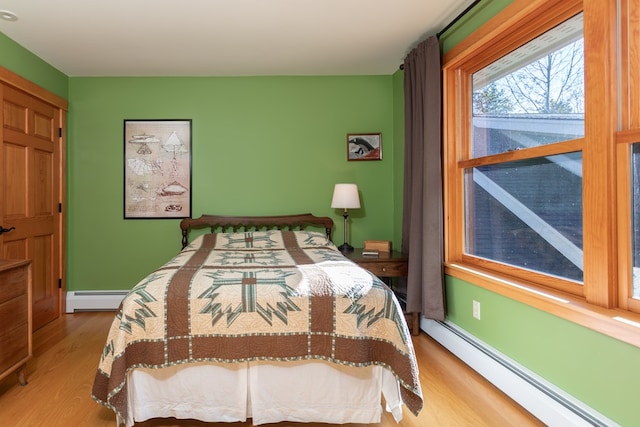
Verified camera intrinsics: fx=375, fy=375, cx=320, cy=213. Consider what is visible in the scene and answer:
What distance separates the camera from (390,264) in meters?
3.17

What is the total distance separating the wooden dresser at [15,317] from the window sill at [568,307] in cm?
273

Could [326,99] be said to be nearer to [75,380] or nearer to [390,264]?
[390,264]

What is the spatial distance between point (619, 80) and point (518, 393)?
1566 millimetres

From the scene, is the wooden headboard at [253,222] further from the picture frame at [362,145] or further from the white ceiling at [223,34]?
the white ceiling at [223,34]

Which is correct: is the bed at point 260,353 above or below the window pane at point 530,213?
below

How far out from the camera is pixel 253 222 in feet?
12.1

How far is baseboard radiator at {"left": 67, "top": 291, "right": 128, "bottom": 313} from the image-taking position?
3715 mm

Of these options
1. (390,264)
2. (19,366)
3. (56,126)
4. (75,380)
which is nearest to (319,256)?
(390,264)

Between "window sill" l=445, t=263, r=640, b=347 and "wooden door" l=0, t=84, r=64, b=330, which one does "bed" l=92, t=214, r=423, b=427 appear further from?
"wooden door" l=0, t=84, r=64, b=330

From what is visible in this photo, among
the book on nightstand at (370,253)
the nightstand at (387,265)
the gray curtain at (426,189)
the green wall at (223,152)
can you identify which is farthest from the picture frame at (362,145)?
the nightstand at (387,265)

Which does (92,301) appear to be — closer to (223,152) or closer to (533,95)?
(223,152)

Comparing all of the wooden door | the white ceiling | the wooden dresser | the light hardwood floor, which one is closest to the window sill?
the light hardwood floor

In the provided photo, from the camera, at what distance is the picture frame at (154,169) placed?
373 cm

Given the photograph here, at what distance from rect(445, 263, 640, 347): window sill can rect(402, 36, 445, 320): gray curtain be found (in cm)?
37
